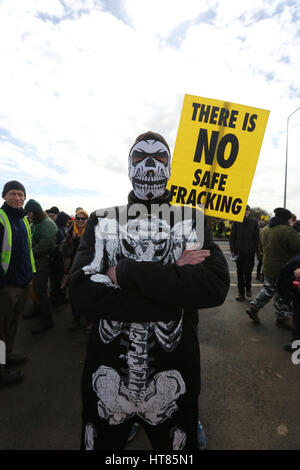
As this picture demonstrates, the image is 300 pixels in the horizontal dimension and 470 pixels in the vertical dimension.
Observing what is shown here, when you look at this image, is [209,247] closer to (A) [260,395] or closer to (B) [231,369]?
(A) [260,395]

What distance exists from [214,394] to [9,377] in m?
2.19


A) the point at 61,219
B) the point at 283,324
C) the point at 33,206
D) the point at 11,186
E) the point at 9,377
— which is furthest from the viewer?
the point at 61,219

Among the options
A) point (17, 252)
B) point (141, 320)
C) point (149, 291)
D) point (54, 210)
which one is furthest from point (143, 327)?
point (54, 210)

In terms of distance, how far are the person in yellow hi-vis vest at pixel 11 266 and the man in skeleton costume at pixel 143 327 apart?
171 cm

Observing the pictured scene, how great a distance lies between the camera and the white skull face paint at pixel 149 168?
1.30 meters

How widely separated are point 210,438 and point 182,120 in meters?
2.88

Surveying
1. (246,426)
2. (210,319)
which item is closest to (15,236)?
(246,426)

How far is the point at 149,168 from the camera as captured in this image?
1.30 m

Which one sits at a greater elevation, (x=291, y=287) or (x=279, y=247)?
(x=279, y=247)

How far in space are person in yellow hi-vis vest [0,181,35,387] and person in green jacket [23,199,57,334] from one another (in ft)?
2.82

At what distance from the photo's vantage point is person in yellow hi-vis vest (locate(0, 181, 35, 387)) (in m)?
2.49

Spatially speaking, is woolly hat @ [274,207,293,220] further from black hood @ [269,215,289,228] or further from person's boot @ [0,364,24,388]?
person's boot @ [0,364,24,388]
